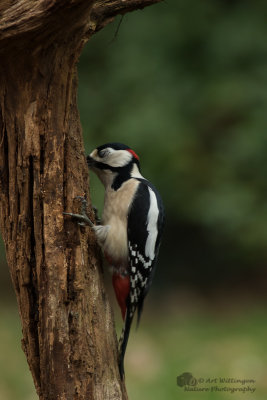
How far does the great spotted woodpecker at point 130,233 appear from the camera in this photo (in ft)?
10.3

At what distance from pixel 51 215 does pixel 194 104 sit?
3584mm

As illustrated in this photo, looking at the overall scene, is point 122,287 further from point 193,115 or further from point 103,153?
point 193,115

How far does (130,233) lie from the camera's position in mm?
3197

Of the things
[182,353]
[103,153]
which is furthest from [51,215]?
[182,353]

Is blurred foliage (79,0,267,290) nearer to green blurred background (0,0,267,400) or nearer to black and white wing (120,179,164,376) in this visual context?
green blurred background (0,0,267,400)

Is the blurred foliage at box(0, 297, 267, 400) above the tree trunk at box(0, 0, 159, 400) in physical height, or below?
below

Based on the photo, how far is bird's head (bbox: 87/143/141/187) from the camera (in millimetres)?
3365

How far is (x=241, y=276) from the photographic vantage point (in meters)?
6.84

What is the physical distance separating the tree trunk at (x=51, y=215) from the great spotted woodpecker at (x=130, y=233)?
367 mm

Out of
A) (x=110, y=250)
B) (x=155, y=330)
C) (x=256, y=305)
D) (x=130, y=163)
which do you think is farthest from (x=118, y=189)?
(x=256, y=305)

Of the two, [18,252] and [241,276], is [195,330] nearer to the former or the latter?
[241,276]

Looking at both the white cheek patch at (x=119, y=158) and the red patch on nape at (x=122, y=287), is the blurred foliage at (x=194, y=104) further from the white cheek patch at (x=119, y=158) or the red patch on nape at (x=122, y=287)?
the red patch on nape at (x=122, y=287)

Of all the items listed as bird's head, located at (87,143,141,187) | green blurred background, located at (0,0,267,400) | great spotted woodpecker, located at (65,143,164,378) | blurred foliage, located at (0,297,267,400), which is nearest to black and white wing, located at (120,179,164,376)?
great spotted woodpecker, located at (65,143,164,378)

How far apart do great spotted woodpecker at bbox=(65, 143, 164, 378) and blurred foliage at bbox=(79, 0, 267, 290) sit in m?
2.21
